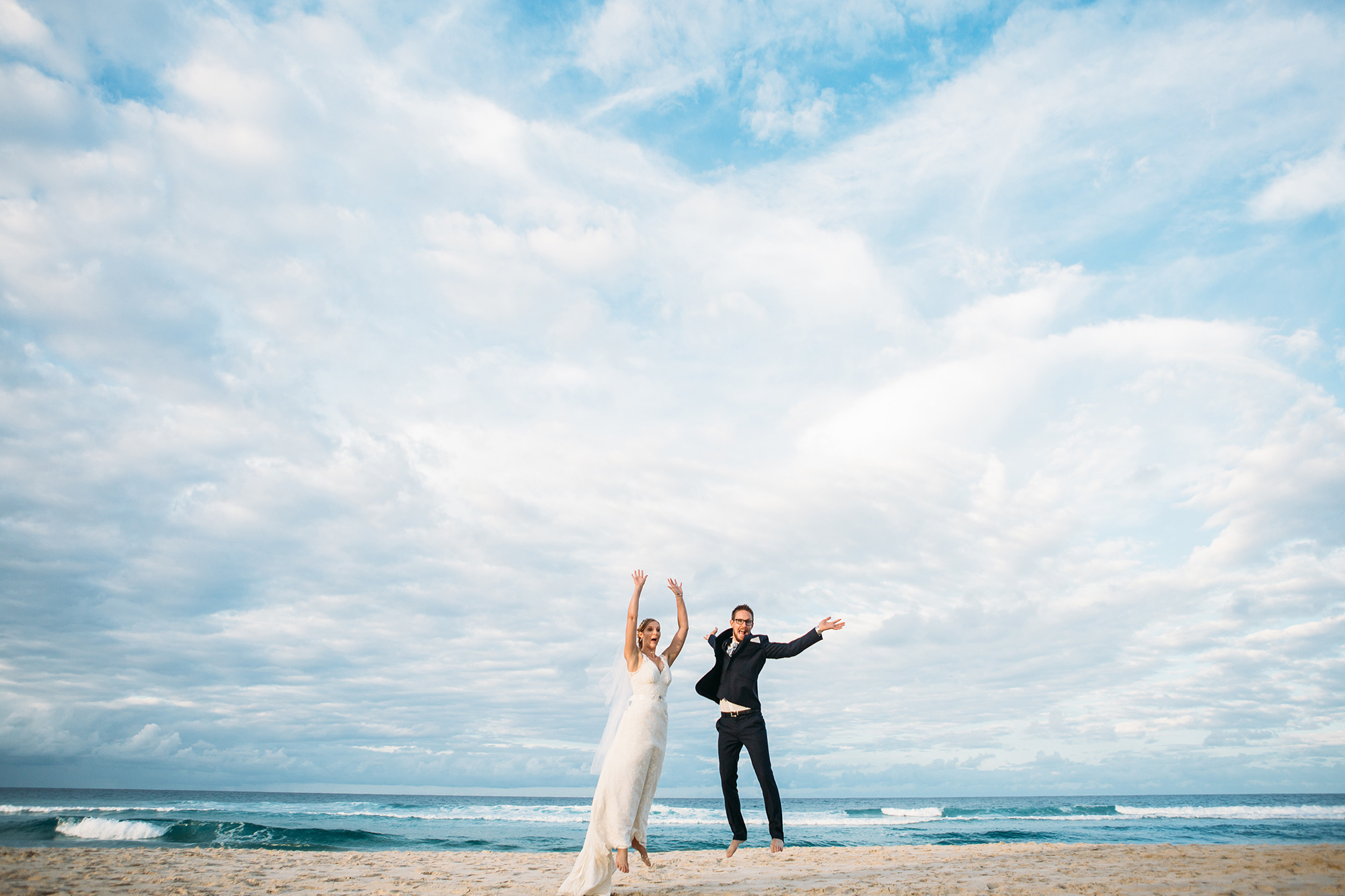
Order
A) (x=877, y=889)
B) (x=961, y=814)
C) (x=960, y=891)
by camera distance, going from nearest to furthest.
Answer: (x=960, y=891) < (x=877, y=889) < (x=961, y=814)

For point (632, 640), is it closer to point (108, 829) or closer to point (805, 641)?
point (805, 641)

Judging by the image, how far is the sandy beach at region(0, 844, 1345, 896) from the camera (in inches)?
298

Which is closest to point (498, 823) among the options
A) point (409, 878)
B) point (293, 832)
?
point (293, 832)

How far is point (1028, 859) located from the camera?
1047 cm

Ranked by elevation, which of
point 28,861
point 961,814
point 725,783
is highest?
point 725,783

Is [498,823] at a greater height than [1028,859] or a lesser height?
lesser

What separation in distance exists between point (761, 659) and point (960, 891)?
9.49ft

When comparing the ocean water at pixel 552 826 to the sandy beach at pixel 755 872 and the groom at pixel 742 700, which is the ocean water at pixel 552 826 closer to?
the sandy beach at pixel 755 872

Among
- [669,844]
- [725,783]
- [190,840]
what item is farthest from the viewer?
[669,844]

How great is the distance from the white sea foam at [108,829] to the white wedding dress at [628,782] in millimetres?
24453

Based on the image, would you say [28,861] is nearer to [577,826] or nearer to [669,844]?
[669,844]

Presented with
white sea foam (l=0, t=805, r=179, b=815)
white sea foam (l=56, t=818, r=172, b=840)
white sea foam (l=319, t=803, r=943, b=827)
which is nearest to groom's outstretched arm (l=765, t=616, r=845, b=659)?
white sea foam (l=56, t=818, r=172, b=840)

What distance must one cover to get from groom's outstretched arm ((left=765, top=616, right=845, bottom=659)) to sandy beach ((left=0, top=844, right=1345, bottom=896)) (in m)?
2.43

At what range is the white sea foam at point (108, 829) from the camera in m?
23.4
